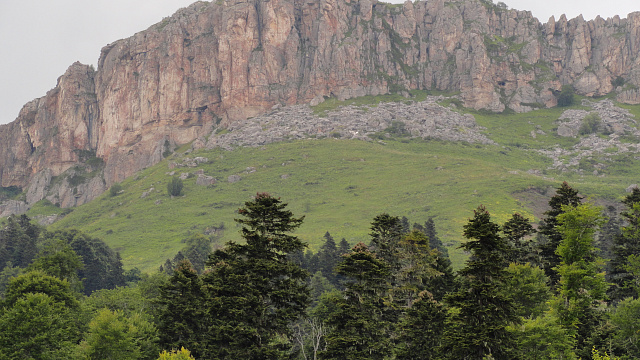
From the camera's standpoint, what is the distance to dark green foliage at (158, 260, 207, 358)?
176 ft

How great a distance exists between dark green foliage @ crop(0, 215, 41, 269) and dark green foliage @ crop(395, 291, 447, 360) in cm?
11313

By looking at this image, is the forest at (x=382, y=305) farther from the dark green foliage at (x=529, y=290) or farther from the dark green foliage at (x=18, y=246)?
the dark green foliage at (x=18, y=246)

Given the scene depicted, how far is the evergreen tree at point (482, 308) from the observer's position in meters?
38.4

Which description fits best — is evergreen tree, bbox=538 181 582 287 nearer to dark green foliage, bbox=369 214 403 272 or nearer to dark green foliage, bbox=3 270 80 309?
dark green foliage, bbox=369 214 403 272

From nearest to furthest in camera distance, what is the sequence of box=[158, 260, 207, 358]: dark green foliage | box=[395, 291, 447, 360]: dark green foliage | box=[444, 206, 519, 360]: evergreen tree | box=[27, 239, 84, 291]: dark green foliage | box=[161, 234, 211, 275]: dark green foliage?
box=[444, 206, 519, 360]: evergreen tree → box=[395, 291, 447, 360]: dark green foliage → box=[158, 260, 207, 358]: dark green foliage → box=[27, 239, 84, 291]: dark green foliage → box=[161, 234, 211, 275]: dark green foliage

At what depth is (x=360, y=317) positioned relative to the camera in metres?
46.0

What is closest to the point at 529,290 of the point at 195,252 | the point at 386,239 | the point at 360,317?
the point at 386,239

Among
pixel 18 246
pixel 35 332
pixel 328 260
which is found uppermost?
pixel 35 332

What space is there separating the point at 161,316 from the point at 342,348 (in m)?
19.1

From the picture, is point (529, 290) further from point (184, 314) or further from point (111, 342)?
point (111, 342)

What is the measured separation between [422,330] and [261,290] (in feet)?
49.3

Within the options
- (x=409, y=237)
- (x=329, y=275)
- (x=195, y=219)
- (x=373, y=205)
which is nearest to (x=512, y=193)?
(x=373, y=205)

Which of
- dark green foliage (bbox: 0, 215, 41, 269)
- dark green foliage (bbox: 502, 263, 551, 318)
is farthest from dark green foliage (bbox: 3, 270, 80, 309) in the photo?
dark green foliage (bbox: 0, 215, 41, 269)

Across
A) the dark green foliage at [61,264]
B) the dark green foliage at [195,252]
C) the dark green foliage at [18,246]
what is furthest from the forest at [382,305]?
the dark green foliage at [18,246]
